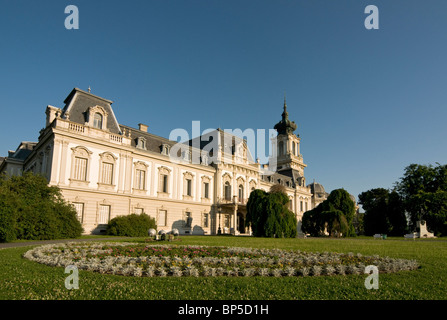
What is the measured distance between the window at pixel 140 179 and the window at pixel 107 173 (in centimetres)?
286

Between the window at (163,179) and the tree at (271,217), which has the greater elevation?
the window at (163,179)

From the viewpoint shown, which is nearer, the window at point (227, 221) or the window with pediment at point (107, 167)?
the window with pediment at point (107, 167)

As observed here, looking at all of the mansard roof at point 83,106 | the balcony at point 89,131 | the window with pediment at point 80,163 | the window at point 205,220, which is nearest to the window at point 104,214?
the window with pediment at point 80,163

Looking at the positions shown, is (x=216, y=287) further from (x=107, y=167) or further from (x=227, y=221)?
(x=227, y=221)

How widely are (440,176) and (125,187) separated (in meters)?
42.0

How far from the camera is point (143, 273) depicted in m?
6.52

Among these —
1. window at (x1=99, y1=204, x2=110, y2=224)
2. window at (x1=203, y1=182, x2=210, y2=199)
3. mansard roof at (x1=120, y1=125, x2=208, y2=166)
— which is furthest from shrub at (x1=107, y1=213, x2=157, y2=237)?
window at (x1=203, y1=182, x2=210, y2=199)

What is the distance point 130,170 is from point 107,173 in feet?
7.19

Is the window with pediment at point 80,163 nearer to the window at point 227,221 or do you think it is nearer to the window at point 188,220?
the window at point 188,220

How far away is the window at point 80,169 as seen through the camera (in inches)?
953

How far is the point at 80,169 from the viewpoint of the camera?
2450cm

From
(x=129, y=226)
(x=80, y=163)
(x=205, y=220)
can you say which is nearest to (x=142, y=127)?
(x=80, y=163)
